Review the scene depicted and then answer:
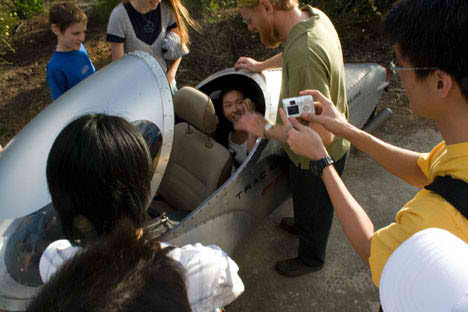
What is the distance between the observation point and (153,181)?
75.5 inches

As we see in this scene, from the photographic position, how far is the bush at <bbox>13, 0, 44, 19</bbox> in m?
6.31

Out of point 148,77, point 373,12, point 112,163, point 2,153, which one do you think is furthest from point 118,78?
point 373,12

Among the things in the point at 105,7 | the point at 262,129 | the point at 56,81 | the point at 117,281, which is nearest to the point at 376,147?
the point at 262,129

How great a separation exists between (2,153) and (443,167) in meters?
1.95

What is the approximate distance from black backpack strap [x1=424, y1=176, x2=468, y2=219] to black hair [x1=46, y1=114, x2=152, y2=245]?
87cm

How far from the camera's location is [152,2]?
9.59 ft

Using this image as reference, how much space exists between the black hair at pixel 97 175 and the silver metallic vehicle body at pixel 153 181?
625 mm

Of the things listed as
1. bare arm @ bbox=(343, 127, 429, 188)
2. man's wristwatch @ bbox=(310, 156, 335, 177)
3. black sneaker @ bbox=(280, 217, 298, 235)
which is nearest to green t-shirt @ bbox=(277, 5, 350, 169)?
bare arm @ bbox=(343, 127, 429, 188)

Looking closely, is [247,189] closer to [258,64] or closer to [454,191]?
[258,64]

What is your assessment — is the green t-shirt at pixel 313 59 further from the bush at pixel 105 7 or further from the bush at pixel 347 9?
the bush at pixel 105 7

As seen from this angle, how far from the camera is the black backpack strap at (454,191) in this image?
1.01 m

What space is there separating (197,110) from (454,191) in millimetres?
1682

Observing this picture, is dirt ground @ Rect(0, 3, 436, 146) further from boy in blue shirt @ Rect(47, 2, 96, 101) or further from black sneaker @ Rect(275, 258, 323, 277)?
black sneaker @ Rect(275, 258, 323, 277)

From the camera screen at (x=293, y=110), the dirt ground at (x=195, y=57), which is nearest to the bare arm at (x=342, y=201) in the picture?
the camera screen at (x=293, y=110)
